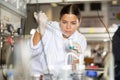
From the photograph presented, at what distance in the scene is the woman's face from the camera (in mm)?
1062

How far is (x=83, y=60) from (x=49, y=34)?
0.60 ft

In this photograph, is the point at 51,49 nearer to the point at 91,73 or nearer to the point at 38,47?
the point at 38,47

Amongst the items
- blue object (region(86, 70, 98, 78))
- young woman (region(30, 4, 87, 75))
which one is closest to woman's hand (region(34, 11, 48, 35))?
young woman (region(30, 4, 87, 75))

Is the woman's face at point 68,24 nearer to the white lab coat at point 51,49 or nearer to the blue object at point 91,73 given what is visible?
the white lab coat at point 51,49

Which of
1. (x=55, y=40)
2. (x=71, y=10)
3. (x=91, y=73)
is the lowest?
(x=91, y=73)

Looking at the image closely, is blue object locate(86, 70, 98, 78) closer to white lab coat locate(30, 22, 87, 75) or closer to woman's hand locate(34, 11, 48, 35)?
white lab coat locate(30, 22, 87, 75)

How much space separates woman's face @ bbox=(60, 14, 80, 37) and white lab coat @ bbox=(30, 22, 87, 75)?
2 cm

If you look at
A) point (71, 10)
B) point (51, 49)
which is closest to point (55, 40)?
point (51, 49)

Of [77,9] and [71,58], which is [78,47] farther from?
[77,9]

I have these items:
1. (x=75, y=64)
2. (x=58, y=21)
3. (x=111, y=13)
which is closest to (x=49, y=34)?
(x=58, y=21)

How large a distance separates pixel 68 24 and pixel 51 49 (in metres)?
0.13

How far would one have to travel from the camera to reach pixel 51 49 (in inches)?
41.9

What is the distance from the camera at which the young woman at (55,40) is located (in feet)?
3.43

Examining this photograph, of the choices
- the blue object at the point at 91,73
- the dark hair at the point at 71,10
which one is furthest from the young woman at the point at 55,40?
the blue object at the point at 91,73
